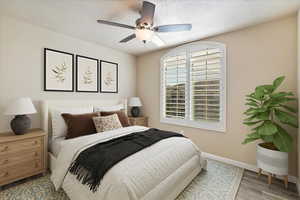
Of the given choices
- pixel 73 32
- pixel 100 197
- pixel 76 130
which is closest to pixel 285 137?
pixel 100 197

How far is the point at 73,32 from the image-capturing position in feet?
8.97

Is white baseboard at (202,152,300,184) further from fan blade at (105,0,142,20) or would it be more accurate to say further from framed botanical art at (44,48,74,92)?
framed botanical art at (44,48,74,92)

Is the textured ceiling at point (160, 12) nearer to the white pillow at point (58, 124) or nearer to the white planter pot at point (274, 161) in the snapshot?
the white pillow at point (58, 124)

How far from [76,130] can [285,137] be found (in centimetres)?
309

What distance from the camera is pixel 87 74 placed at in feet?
10.4

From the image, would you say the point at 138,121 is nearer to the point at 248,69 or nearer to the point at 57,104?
the point at 57,104

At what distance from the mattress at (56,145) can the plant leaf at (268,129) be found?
288 cm

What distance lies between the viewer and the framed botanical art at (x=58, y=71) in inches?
103

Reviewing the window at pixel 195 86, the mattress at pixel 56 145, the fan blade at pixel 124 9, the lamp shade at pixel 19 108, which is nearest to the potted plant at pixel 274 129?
the window at pixel 195 86

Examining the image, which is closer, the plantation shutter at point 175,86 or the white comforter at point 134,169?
the white comforter at point 134,169

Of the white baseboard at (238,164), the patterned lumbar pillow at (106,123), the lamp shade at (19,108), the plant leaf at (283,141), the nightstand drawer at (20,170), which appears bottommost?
the white baseboard at (238,164)

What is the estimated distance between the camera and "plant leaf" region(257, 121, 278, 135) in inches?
71.0

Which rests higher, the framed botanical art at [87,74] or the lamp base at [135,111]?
the framed botanical art at [87,74]

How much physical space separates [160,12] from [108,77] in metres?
2.09
